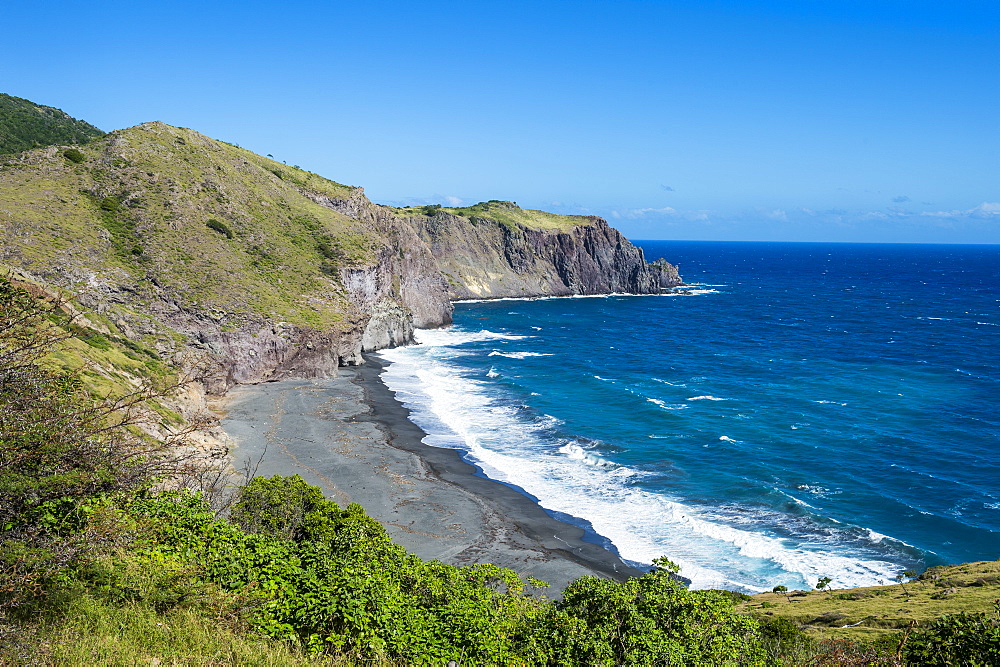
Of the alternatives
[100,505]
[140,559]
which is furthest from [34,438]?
[140,559]

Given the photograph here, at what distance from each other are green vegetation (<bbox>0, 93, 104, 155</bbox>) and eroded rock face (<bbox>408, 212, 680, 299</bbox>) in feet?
220

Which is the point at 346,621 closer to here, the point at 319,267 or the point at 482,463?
the point at 482,463

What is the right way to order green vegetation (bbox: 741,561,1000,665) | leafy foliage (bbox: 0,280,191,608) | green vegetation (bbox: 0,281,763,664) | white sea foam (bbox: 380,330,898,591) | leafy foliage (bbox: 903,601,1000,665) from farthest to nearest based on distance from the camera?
white sea foam (bbox: 380,330,898,591) → green vegetation (bbox: 741,561,1000,665) → leafy foliage (bbox: 903,601,1000,665) → green vegetation (bbox: 0,281,763,664) → leafy foliage (bbox: 0,280,191,608)

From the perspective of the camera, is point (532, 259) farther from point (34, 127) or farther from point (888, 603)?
point (888, 603)

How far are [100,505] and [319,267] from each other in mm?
63758

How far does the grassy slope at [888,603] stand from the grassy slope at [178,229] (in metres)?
49.7

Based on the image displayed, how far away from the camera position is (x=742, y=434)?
159 ft

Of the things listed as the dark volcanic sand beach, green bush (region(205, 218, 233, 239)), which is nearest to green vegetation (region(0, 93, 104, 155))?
green bush (region(205, 218, 233, 239))

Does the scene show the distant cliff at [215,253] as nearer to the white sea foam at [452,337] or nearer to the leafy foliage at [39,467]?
the white sea foam at [452,337]

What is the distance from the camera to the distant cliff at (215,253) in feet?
167

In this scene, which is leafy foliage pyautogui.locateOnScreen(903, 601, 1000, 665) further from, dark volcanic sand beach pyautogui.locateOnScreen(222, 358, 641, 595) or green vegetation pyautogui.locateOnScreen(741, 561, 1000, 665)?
dark volcanic sand beach pyautogui.locateOnScreen(222, 358, 641, 595)

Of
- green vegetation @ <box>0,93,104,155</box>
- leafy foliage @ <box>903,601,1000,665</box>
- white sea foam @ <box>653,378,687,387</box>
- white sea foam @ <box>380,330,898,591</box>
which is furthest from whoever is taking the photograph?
green vegetation @ <box>0,93,104,155</box>

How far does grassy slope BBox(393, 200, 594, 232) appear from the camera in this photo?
155625mm

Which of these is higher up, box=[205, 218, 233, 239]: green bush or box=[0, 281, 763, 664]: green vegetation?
box=[205, 218, 233, 239]: green bush
